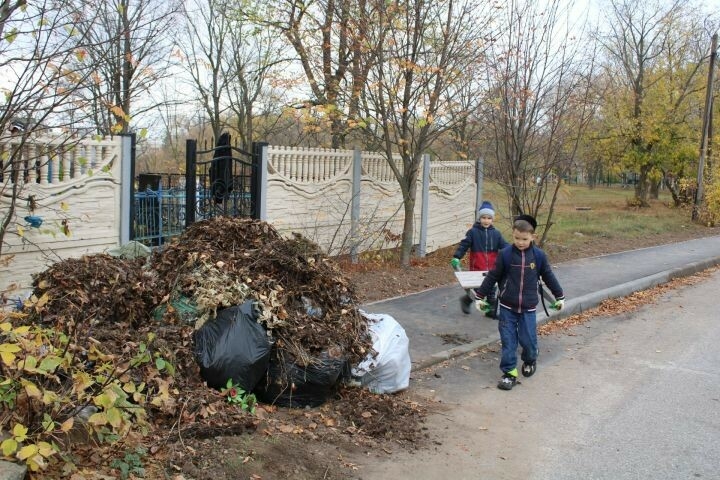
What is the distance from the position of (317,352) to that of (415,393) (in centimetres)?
113

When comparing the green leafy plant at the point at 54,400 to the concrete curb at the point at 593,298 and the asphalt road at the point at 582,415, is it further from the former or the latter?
the concrete curb at the point at 593,298

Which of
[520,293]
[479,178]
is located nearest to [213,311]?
[520,293]

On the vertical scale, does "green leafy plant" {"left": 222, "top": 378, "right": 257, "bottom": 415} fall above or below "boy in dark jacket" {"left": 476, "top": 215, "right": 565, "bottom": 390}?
below

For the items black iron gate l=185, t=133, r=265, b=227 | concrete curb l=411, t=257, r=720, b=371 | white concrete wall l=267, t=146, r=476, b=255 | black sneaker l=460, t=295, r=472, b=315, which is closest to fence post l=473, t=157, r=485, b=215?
white concrete wall l=267, t=146, r=476, b=255

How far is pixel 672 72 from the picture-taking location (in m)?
32.7

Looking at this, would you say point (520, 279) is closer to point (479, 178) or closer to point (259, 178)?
point (259, 178)

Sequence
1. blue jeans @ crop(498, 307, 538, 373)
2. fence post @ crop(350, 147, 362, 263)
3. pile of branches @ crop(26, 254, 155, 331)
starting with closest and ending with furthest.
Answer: pile of branches @ crop(26, 254, 155, 331), blue jeans @ crop(498, 307, 538, 373), fence post @ crop(350, 147, 362, 263)

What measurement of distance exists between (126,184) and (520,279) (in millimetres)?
4545

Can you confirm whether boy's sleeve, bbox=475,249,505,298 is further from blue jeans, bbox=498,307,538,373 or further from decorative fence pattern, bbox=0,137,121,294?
decorative fence pattern, bbox=0,137,121,294

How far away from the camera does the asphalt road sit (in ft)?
13.4

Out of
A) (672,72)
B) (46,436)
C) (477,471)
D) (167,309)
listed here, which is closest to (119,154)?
(167,309)

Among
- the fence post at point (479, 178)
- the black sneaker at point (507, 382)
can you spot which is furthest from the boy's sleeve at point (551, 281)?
the fence post at point (479, 178)

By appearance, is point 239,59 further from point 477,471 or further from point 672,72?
point 477,471

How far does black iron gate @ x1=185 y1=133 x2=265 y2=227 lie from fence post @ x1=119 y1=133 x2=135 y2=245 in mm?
828
